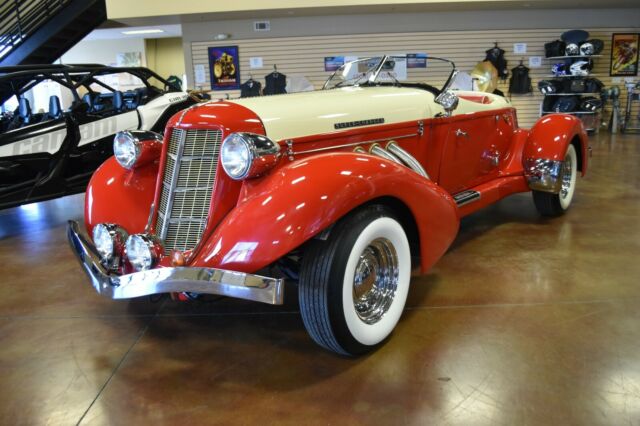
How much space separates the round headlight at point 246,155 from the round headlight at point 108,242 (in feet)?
2.18

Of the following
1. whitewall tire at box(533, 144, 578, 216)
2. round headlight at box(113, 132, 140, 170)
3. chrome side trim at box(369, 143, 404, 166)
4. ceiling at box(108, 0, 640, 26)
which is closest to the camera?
round headlight at box(113, 132, 140, 170)

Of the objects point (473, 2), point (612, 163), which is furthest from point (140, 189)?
point (473, 2)

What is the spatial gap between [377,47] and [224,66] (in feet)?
12.3

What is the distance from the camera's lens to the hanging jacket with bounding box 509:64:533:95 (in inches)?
477

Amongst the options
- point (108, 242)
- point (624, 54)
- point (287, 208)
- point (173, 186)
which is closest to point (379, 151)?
point (287, 208)

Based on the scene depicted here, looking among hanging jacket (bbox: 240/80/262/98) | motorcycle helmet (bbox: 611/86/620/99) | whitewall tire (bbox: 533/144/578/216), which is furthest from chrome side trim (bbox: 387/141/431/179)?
motorcycle helmet (bbox: 611/86/620/99)

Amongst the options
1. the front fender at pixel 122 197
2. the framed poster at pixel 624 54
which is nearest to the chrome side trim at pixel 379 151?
the front fender at pixel 122 197

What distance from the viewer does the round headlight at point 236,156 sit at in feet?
7.45

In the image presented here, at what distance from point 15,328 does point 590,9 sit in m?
13.7

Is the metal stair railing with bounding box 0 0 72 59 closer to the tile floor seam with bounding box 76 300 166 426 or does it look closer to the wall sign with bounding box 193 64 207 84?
the wall sign with bounding box 193 64 207 84

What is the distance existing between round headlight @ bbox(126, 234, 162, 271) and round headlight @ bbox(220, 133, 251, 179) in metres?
0.49

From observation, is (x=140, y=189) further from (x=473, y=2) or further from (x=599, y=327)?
(x=473, y=2)

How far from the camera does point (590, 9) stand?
12164 mm

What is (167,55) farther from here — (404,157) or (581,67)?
(404,157)
